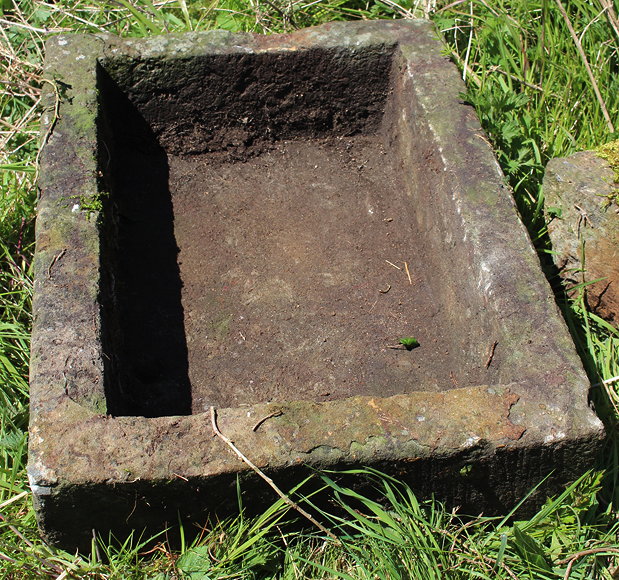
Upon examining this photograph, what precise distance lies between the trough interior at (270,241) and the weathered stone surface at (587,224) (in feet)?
1.65

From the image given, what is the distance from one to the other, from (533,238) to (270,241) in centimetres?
106

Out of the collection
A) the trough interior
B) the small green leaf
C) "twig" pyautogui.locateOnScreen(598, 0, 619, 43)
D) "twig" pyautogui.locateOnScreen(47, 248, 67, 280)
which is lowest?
the small green leaf

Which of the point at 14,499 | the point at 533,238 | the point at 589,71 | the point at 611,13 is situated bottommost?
the point at 14,499

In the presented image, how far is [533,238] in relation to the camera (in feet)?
10.2

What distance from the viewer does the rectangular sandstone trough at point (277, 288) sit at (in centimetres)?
196

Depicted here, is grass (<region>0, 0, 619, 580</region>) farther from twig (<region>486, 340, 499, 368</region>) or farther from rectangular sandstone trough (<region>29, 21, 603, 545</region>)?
twig (<region>486, 340, 499, 368</region>)

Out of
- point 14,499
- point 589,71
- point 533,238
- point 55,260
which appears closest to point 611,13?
point 589,71

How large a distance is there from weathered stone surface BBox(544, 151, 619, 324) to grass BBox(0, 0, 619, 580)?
10 cm

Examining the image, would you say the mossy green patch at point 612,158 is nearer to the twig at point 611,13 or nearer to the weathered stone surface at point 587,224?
the weathered stone surface at point 587,224

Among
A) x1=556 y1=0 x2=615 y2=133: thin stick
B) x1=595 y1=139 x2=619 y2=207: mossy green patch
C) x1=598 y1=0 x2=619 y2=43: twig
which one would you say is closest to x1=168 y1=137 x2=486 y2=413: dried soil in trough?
x1=595 y1=139 x2=619 y2=207: mossy green patch

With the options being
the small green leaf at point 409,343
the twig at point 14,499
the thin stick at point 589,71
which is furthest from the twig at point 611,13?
the twig at point 14,499

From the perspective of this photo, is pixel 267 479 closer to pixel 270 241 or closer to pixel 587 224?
pixel 270 241

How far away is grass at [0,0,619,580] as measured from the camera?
2.08 meters

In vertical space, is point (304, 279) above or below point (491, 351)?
below
